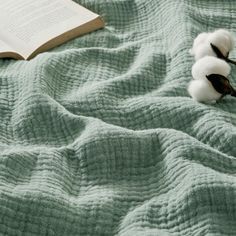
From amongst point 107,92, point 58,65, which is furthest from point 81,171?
point 58,65

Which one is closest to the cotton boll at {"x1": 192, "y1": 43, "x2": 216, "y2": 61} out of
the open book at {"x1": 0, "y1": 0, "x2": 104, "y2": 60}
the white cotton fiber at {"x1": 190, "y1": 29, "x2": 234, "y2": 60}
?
the white cotton fiber at {"x1": 190, "y1": 29, "x2": 234, "y2": 60}

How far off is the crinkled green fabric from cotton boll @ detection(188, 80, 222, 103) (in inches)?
0.7

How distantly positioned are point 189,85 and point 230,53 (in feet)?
0.60

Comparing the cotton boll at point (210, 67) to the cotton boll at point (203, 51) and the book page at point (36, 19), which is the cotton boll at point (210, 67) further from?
the book page at point (36, 19)

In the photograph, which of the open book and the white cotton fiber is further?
the open book

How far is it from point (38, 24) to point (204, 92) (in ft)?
1.65

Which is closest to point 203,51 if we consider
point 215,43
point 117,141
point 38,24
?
point 215,43

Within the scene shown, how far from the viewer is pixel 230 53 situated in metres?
1.31

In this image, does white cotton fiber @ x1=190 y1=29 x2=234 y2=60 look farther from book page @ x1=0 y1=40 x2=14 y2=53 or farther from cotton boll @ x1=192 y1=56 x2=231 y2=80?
book page @ x1=0 y1=40 x2=14 y2=53

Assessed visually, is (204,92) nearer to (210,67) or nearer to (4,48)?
(210,67)

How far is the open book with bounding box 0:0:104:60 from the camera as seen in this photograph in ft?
4.51

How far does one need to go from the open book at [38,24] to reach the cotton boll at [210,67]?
1.25 ft

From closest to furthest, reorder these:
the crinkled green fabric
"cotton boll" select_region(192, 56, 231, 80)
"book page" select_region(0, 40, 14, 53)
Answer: the crinkled green fabric < "cotton boll" select_region(192, 56, 231, 80) < "book page" select_region(0, 40, 14, 53)

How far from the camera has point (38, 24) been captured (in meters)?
1.44
